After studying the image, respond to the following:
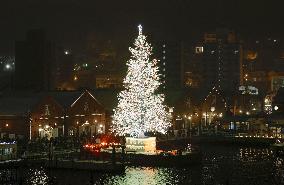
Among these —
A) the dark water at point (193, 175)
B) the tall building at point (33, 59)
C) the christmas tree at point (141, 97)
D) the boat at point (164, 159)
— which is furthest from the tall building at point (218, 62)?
the boat at point (164, 159)

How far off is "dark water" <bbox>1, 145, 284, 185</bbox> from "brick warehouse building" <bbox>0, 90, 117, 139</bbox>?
54.0 feet

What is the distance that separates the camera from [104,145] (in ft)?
184

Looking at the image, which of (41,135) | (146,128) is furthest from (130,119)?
(41,135)

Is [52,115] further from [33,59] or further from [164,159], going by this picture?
[33,59]

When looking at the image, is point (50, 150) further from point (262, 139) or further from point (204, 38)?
point (204, 38)

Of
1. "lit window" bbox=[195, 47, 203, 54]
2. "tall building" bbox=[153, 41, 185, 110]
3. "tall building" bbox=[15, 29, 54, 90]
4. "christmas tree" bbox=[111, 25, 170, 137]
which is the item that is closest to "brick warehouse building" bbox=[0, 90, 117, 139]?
"christmas tree" bbox=[111, 25, 170, 137]

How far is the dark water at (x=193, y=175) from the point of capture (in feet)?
→ 140

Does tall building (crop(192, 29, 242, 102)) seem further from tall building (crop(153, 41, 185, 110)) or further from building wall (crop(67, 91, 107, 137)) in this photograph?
building wall (crop(67, 91, 107, 137))

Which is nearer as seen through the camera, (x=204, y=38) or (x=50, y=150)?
(x=50, y=150)

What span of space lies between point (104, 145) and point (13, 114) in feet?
42.1

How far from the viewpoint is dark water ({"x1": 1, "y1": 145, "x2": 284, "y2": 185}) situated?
42.5m

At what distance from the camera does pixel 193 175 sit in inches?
1793

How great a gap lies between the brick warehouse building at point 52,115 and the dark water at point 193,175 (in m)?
16.4

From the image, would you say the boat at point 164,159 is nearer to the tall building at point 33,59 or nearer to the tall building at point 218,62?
the tall building at point 33,59
